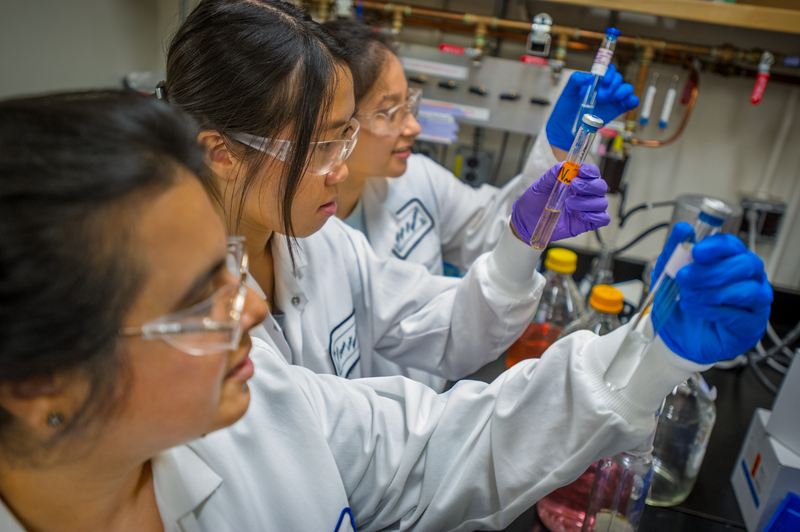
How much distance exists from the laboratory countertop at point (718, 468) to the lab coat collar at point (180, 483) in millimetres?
570

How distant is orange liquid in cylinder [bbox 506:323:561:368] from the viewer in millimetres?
1412

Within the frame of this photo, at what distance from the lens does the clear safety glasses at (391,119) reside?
148 cm

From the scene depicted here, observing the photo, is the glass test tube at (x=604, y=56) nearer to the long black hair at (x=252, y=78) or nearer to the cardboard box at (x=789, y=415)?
the long black hair at (x=252, y=78)

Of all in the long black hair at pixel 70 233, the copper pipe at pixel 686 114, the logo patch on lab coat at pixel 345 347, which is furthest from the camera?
the copper pipe at pixel 686 114

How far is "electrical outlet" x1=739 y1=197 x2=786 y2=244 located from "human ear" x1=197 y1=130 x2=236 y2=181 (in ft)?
6.44

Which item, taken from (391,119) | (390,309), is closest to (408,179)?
(391,119)

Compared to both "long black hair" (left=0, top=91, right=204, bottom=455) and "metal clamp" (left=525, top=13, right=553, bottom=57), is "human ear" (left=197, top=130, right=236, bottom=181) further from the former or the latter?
"metal clamp" (left=525, top=13, right=553, bottom=57)

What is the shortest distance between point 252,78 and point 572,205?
64 cm

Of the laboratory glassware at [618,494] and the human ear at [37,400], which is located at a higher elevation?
the human ear at [37,400]

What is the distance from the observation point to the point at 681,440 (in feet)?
3.59

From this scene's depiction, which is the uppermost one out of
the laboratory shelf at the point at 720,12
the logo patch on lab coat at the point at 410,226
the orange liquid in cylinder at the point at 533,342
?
the laboratory shelf at the point at 720,12

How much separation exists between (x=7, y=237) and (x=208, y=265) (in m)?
0.18

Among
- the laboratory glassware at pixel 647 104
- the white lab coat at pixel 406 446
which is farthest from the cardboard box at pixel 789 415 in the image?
the laboratory glassware at pixel 647 104

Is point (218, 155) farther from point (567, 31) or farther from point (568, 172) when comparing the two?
point (567, 31)
